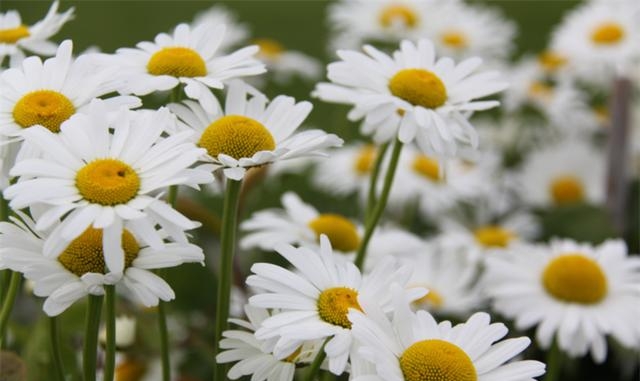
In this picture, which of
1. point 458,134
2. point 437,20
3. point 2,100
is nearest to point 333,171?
point 437,20

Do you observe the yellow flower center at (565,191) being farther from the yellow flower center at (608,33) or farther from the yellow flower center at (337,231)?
the yellow flower center at (337,231)

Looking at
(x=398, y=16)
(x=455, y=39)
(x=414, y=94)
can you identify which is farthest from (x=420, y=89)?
(x=455, y=39)

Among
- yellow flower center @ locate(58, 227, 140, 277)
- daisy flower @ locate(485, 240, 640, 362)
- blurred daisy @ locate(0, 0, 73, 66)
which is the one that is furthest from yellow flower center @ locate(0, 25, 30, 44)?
daisy flower @ locate(485, 240, 640, 362)

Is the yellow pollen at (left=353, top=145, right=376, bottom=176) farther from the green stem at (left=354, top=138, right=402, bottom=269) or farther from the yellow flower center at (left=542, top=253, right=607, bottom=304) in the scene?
the green stem at (left=354, top=138, right=402, bottom=269)

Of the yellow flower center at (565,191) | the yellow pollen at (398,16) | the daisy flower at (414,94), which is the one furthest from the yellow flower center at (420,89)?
the yellow flower center at (565,191)

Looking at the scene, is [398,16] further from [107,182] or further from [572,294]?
[107,182]

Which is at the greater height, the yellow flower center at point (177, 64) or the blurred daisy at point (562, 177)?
the blurred daisy at point (562, 177)

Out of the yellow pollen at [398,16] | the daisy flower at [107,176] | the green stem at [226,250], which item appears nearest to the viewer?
the daisy flower at [107,176]
